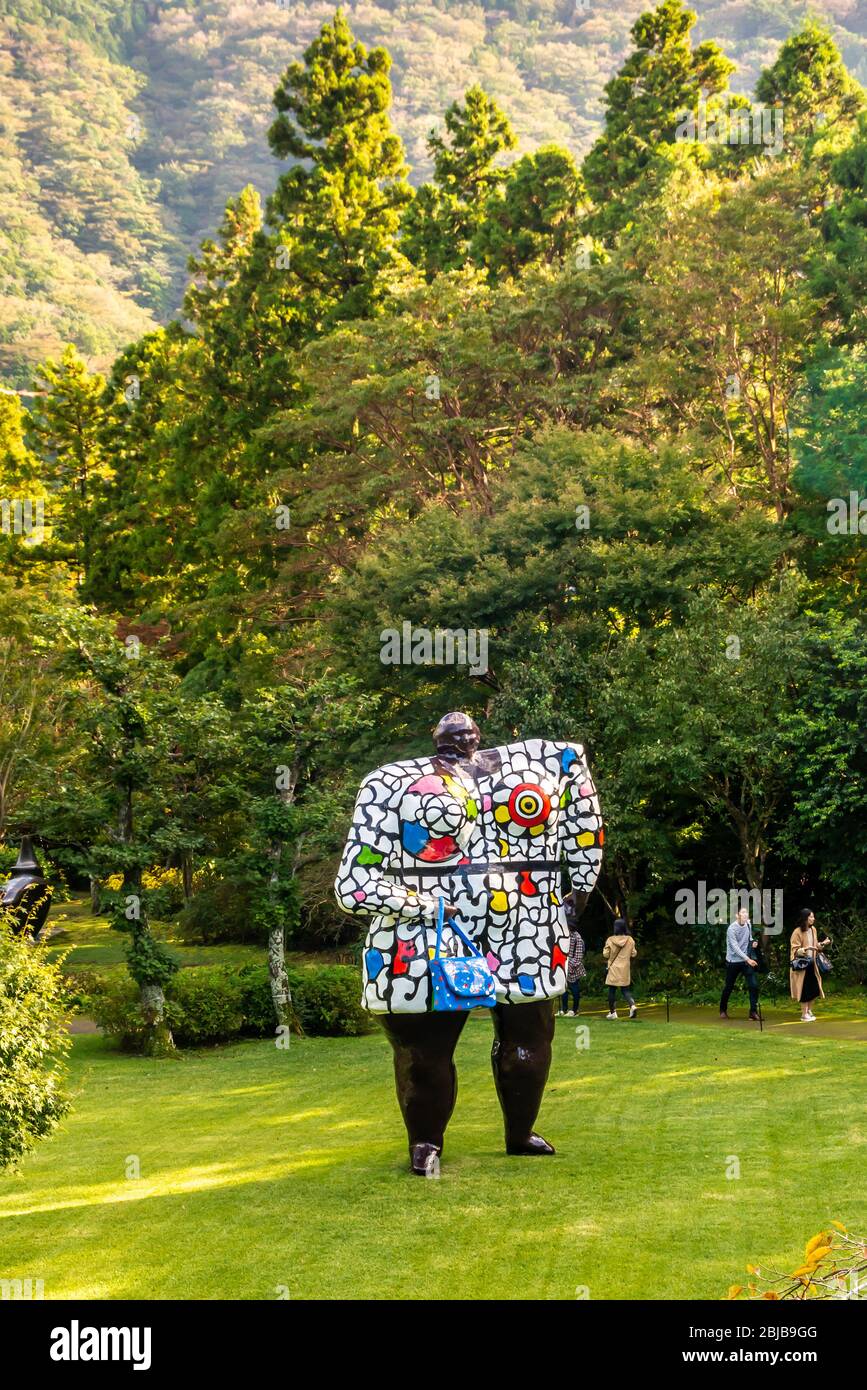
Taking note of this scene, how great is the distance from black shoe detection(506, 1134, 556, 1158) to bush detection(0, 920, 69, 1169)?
10.7 feet

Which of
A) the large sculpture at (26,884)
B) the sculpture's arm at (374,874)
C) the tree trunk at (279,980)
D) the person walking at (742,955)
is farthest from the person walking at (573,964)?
the large sculpture at (26,884)

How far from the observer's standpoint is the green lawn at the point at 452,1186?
25.0ft

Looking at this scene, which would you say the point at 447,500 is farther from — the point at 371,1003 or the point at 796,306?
the point at 371,1003

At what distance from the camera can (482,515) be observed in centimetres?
2462

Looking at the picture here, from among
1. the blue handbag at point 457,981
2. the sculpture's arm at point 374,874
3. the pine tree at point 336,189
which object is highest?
the pine tree at point 336,189

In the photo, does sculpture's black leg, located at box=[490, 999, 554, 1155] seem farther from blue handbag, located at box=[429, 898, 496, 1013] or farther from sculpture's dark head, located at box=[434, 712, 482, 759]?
sculpture's dark head, located at box=[434, 712, 482, 759]

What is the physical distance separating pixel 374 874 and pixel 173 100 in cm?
15725

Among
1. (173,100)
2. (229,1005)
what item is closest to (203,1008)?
(229,1005)

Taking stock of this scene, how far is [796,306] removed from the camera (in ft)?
82.9

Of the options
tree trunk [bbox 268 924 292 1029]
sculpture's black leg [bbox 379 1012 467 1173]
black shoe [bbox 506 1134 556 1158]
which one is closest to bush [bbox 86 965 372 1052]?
tree trunk [bbox 268 924 292 1029]

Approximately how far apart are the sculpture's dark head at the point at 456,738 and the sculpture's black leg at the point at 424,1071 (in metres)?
1.77

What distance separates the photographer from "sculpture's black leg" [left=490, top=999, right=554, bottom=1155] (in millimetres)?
9969

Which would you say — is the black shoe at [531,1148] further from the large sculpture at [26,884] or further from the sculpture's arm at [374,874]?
the large sculpture at [26,884]

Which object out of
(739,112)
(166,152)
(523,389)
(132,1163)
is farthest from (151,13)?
(132,1163)
